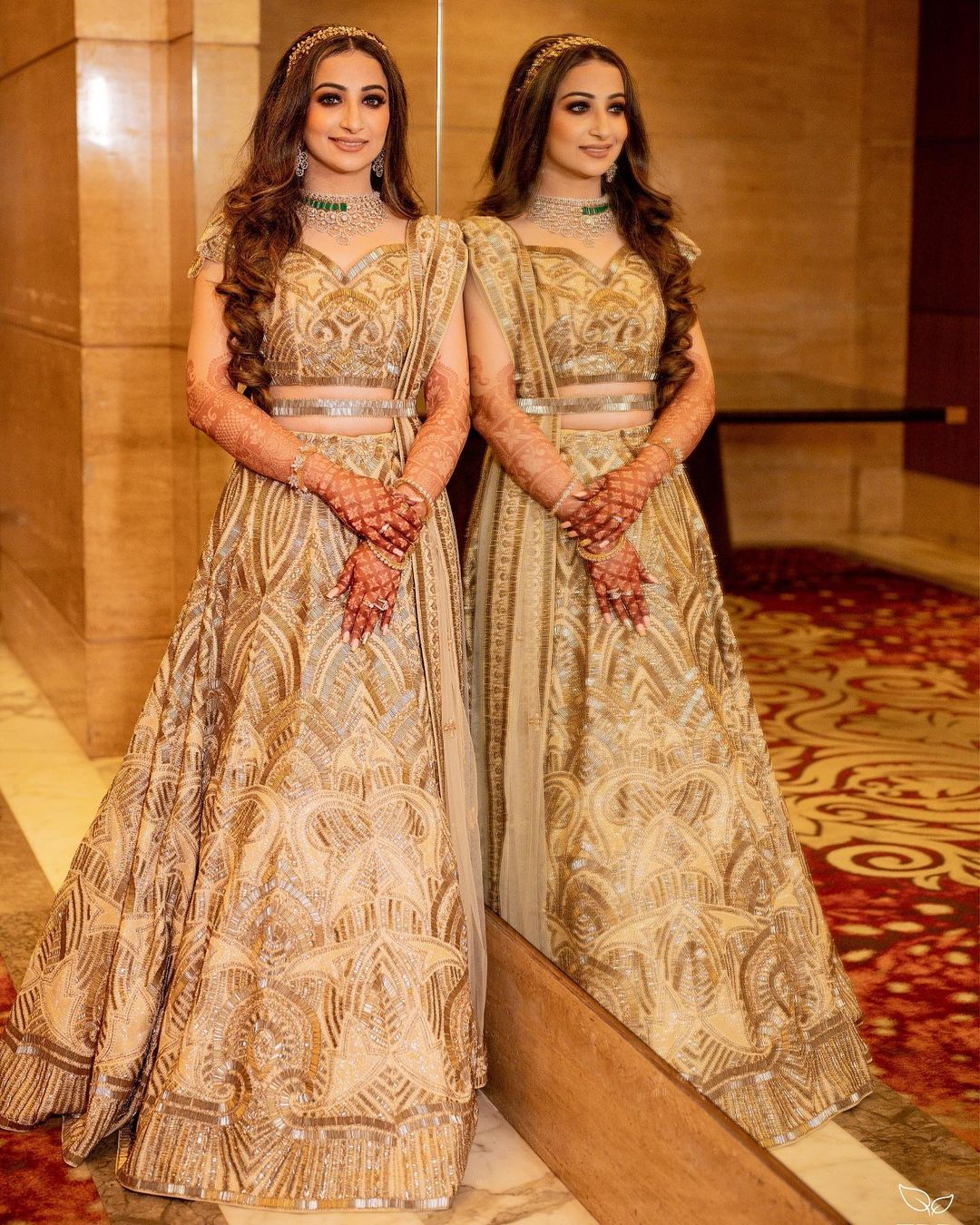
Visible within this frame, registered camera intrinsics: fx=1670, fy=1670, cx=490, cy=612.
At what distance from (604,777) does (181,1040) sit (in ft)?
2.58

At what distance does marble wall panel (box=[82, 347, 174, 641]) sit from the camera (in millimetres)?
4578

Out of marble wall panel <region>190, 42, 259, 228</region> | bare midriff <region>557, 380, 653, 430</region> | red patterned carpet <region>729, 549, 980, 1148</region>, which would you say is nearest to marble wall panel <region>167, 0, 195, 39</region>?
marble wall panel <region>190, 42, 259, 228</region>

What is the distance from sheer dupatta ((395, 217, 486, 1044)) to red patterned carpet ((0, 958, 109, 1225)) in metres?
0.67

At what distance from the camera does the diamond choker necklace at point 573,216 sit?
9.02 ft

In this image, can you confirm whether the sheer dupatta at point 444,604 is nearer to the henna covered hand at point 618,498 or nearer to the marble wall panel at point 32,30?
the henna covered hand at point 618,498

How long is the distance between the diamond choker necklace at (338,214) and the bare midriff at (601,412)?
0.43 m

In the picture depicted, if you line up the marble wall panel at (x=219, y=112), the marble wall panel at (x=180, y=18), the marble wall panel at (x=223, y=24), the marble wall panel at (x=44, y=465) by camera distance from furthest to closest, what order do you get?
the marble wall panel at (x=44, y=465) → the marble wall panel at (x=180, y=18) → the marble wall panel at (x=219, y=112) → the marble wall panel at (x=223, y=24)

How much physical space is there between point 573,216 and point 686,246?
0.24 m

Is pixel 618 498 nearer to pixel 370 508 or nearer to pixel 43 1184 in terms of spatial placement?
pixel 370 508

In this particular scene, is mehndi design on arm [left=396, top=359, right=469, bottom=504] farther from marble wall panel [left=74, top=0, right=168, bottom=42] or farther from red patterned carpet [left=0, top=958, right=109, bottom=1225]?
marble wall panel [left=74, top=0, right=168, bottom=42]

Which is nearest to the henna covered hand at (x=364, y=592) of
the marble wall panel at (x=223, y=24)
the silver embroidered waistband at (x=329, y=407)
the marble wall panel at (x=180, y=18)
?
the silver embroidered waistband at (x=329, y=407)

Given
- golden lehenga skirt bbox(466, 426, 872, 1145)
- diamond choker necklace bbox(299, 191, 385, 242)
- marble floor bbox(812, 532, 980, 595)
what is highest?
diamond choker necklace bbox(299, 191, 385, 242)

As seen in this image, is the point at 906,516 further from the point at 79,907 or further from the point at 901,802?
the point at 79,907

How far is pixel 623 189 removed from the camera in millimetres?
2688
